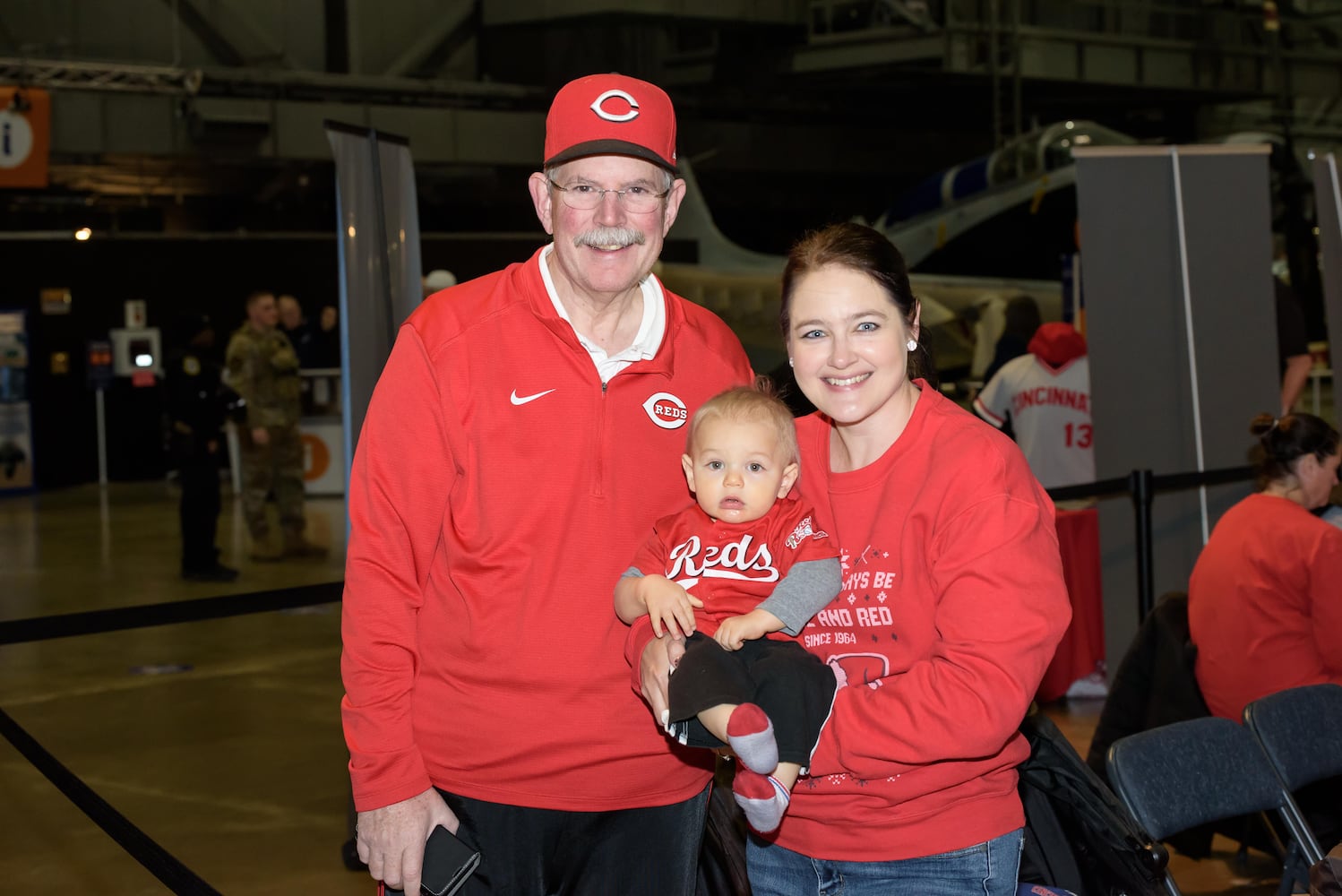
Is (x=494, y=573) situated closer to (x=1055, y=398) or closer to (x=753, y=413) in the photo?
(x=753, y=413)

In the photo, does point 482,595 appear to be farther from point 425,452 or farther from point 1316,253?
point 1316,253

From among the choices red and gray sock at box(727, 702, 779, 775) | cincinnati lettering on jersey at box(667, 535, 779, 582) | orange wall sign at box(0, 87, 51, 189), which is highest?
orange wall sign at box(0, 87, 51, 189)

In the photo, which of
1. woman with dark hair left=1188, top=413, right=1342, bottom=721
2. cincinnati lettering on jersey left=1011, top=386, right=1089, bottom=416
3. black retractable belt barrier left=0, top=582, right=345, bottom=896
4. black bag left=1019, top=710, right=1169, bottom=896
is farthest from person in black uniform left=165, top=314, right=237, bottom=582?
black bag left=1019, top=710, right=1169, bottom=896

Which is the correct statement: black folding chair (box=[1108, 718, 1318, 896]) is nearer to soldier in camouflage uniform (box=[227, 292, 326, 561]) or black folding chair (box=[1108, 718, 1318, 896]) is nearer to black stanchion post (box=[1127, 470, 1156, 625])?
black stanchion post (box=[1127, 470, 1156, 625])

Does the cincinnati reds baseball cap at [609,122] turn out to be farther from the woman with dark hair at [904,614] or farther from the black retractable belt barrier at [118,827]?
the black retractable belt barrier at [118,827]

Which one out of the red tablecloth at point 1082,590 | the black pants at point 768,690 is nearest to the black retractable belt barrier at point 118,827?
the black pants at point 768,690

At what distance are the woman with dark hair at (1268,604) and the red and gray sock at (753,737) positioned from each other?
8.25ft

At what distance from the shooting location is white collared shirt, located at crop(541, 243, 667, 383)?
1.95 metres

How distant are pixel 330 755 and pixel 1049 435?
3.53 m

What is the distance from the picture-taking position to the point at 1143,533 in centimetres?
502

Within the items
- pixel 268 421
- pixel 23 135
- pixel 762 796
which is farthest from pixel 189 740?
pixel 23 135

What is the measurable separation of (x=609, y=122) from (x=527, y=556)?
629 millimetres

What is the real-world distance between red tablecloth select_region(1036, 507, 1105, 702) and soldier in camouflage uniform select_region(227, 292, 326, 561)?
552cm

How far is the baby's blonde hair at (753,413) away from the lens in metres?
1.85
